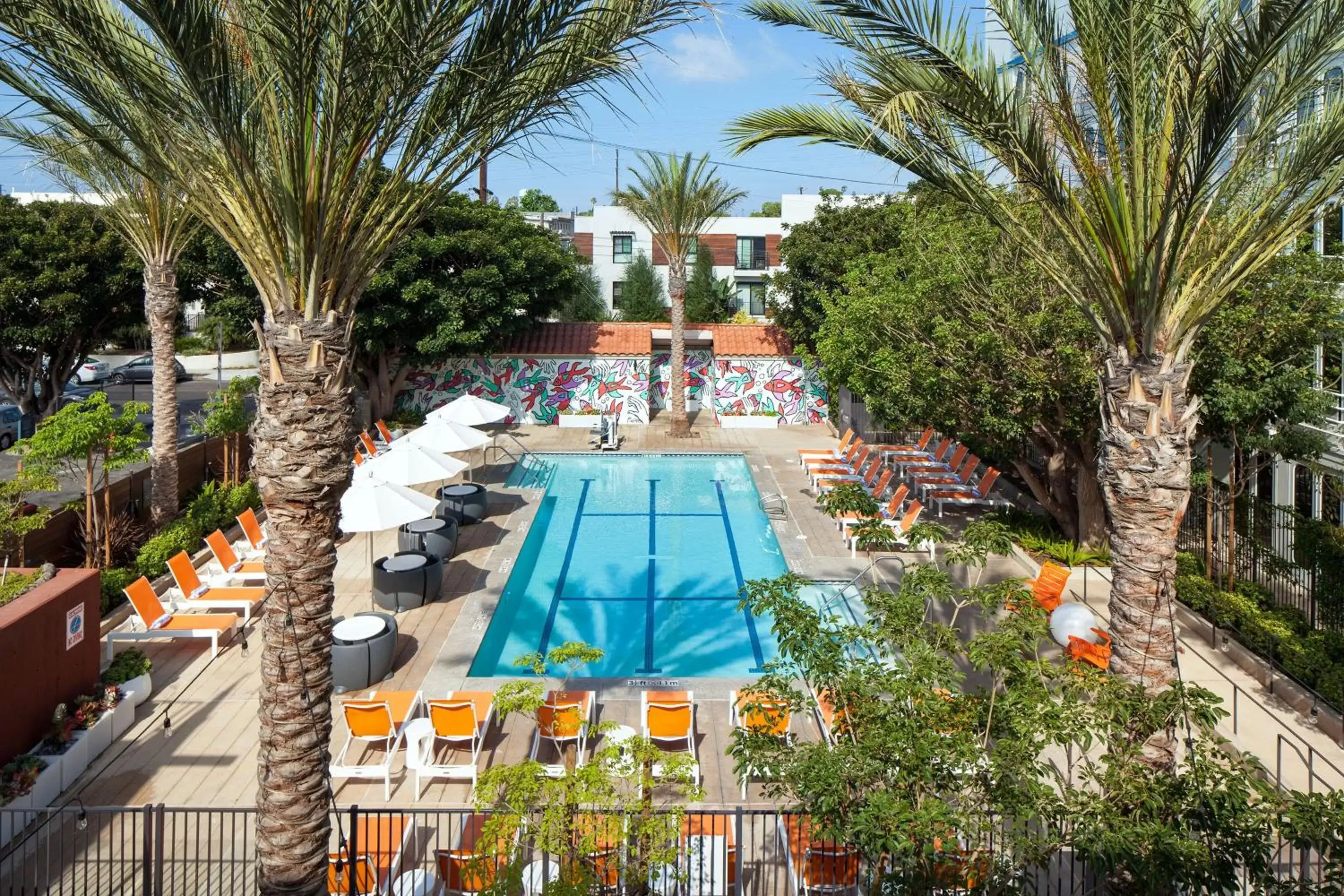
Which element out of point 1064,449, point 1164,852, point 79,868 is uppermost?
point 1064,449

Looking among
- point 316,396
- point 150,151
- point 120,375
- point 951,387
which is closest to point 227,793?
point 316,396

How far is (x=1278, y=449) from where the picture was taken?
37.2 feet

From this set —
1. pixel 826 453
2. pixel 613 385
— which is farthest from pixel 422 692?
pixel 613 385

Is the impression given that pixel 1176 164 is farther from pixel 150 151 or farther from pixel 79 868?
pixel 79 868

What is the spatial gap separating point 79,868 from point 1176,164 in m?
8.87

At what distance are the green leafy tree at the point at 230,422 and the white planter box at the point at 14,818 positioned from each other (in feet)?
27.4

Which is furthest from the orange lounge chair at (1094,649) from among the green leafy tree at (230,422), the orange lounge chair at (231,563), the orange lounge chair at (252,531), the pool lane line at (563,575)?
the green leafy tree at (230,422)

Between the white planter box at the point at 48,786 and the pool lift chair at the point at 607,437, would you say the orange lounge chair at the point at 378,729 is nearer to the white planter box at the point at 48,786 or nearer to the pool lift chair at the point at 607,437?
the white planter box at the point at 48,786

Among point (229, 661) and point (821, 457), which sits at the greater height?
point (821, 457)

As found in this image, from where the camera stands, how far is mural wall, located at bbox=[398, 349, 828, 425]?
28.0 metres

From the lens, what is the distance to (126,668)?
383 inches

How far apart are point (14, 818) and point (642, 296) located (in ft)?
119

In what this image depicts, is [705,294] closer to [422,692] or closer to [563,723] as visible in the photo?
[422,692]

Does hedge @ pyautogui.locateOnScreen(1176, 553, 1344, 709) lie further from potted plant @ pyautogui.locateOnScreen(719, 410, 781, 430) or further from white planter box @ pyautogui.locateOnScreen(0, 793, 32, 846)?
potted plant @ pyautogui.locateOnScreen(719, 410, 781, 430)
